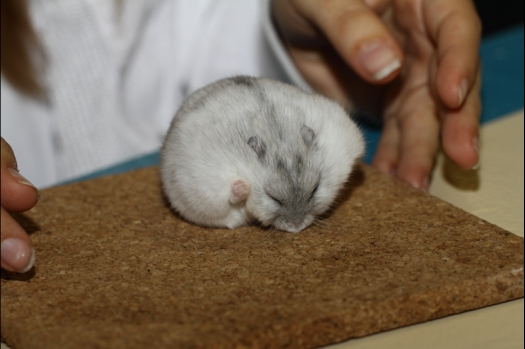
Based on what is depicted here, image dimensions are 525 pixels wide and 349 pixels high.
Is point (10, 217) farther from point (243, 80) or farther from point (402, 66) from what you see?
point (402, 66)

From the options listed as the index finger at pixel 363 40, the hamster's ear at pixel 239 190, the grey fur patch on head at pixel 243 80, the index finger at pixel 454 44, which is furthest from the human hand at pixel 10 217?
the index finger at pixel 454 44

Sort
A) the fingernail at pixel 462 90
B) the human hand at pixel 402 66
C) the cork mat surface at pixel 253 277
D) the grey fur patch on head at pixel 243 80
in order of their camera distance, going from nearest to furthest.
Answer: the cork mat surface at pixel 253 277 < the grey fur patch on head at pixel 243 80 < the human hand at pixel 402 66 < the fingernail at pixel 462 90

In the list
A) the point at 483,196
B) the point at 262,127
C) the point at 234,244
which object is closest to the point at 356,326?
the point at 234,244

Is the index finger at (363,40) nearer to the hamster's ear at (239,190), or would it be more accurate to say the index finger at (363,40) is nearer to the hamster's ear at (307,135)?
the hamster's ear at (307,135)

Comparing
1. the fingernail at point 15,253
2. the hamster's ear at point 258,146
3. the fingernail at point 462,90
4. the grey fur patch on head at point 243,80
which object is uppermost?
the grey fur patch on head at point 243,80

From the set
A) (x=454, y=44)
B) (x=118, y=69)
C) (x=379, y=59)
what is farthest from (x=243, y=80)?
(x=118, y=69)

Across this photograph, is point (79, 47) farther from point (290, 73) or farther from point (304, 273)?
point (304, 273)

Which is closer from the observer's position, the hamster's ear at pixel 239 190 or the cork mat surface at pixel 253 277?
the cork mat surface at pixel 253 277
